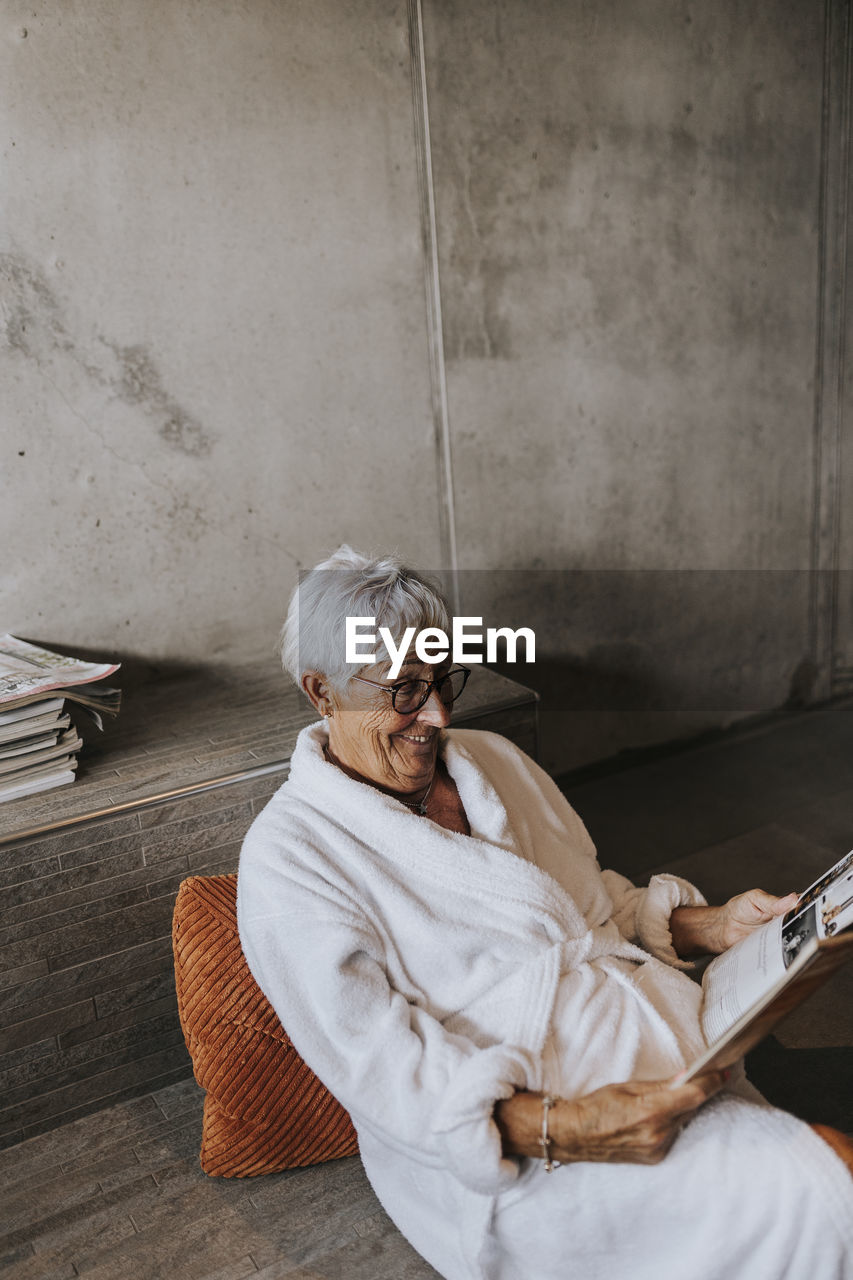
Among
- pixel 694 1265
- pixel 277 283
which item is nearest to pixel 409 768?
pixel 694 1265

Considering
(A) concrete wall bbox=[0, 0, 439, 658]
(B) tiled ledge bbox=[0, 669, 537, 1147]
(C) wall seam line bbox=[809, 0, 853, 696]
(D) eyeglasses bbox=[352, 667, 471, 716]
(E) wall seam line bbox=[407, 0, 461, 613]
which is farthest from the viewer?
(C) wall seam line bbox=[809, 0, 853, 696]

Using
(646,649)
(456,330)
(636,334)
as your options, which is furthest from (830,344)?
(456,330)

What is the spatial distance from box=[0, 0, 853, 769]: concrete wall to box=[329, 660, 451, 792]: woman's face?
104cm

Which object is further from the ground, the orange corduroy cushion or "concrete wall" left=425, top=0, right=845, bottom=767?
Answer: "concrete wall" left=425, top=0, right=845, bottom=767

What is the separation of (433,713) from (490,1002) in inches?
16.1

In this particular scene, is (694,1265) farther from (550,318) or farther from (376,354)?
(550,318)

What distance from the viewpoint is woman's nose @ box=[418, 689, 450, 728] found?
1.44 metres

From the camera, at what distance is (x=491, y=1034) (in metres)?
1.31

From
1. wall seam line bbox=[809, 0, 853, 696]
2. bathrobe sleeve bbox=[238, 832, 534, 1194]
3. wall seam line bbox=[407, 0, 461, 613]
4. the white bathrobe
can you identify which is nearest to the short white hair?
the white bathrobe

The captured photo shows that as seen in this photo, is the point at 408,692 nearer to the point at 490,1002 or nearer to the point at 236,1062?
the point at 490,1002

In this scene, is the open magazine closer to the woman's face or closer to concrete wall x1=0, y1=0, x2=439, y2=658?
the woman's face

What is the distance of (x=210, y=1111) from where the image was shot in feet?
5.54

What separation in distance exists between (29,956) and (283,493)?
1250 millimetres

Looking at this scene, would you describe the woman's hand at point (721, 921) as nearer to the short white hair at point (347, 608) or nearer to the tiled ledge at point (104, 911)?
the short white hair at point (347, 608)
